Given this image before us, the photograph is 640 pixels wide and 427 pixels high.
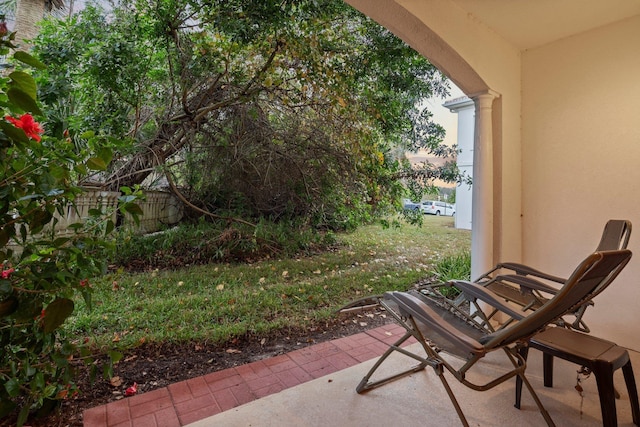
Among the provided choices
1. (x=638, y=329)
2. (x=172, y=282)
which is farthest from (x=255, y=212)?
(x=638, y=329)

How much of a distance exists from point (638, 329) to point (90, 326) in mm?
4209

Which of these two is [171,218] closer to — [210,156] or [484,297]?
[210,156]

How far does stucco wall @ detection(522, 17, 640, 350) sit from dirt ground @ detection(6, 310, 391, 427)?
5.66ft

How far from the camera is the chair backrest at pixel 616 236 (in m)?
1.88

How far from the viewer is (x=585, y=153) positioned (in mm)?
2510

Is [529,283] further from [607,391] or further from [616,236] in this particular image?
[607,391]

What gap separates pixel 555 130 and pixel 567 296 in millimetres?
2033

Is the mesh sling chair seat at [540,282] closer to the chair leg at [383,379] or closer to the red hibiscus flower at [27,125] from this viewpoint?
the chair leg at [383,379]

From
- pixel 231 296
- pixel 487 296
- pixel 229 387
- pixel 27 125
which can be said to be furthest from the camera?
pixel 231 296

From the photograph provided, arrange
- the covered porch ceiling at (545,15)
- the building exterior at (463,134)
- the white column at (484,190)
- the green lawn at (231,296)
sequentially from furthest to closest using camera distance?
the building exterior at (463,134)
the white column at (484,190)
the green lawn at (231,296)
the covered porch ceiling at (545,15)

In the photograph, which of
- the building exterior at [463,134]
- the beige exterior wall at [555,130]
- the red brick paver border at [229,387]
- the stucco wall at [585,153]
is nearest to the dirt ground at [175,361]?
the red brick paver border at [229,387]

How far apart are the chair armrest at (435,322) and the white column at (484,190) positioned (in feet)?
5.01

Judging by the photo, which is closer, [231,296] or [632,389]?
[632,389]

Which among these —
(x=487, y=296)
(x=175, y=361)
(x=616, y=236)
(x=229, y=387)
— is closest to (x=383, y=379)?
(x=487, y=296)
